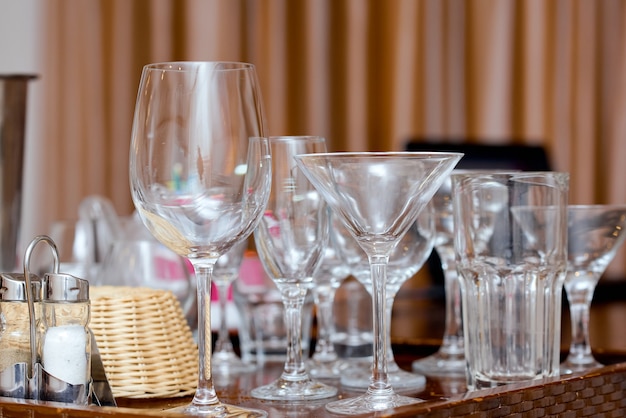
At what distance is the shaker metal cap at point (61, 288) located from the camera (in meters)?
0.62

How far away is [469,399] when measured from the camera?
581mm

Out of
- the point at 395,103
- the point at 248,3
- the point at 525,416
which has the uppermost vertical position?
the point at 248,3

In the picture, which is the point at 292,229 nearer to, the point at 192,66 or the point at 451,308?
the point at 192,66

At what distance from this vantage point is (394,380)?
0.77 metres

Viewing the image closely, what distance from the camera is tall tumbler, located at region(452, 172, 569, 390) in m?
0.70

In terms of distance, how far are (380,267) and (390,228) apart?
0.03m

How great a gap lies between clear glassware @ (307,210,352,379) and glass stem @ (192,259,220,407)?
8.2 inches

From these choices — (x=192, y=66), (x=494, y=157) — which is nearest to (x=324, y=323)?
(x=192, y=66)

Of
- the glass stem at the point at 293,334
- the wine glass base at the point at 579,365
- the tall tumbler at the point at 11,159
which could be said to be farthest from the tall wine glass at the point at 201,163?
the tall tumbler at the point at 11,159

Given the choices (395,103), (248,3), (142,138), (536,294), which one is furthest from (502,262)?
(248,3)

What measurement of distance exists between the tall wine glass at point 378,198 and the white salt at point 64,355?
0.50 ft

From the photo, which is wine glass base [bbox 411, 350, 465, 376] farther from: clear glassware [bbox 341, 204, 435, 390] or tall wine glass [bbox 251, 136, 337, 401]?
tall wine glass [bbox 251, 136, 337, 401]

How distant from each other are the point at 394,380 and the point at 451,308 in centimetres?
18

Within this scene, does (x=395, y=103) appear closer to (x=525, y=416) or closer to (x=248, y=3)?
(x=248, y=3)
